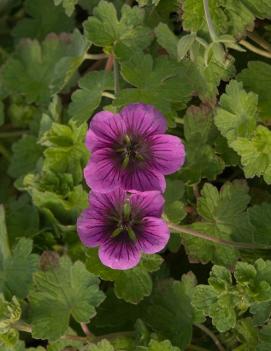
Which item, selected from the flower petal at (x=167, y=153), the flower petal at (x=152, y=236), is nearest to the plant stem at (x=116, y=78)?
the flower petal at (x=167, y=153)

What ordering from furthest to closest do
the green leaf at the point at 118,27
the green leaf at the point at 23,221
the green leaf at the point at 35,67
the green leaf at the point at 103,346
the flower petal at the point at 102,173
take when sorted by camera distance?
the green leaf at the point at 35,67 → the green leaf at the point at 23,221 → the green leaf at the point at 118,27 → the green leaf at the point at 103,346 → the flower petal at the point at 102,173

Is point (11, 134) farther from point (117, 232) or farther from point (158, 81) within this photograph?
point (117, 232)

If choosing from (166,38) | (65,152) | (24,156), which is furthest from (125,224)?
(24,156)

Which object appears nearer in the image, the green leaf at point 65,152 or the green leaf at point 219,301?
the green leaf at point 219,301

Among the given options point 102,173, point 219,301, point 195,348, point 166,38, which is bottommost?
point 195,348

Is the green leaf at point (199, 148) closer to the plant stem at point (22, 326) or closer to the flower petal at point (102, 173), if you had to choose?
the flower petal at point (102, 173)

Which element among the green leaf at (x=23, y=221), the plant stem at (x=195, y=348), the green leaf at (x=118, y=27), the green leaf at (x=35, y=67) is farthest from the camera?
the green leaf at (x=35, y=67)

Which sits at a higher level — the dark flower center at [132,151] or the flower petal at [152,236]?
the dark flower center at [132,151]
